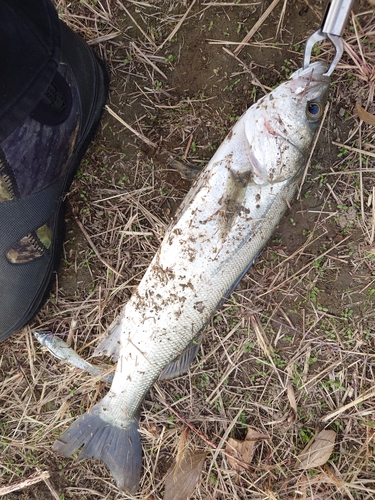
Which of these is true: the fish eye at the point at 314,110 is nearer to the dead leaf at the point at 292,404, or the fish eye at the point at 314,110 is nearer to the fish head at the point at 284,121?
the fish head at the point at 284,121

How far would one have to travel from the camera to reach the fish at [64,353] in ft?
8.58

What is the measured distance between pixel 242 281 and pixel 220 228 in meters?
0.57

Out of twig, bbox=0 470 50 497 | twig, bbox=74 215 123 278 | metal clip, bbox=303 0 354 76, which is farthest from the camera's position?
twig, bbox=0 470 50 497

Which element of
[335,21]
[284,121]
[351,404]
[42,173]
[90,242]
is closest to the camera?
[335,21]

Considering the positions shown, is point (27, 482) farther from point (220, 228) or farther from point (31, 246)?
point (220, 228)

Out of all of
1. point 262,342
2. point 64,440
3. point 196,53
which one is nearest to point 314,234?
point 262,342

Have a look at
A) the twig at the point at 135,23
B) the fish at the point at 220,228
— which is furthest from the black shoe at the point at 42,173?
the fish at the point at 220,228

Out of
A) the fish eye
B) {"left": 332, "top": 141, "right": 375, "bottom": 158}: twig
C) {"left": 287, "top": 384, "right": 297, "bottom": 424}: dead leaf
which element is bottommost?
{"left": 287, "top": 384, "right": 297, "bottom": 424}: dead leaf

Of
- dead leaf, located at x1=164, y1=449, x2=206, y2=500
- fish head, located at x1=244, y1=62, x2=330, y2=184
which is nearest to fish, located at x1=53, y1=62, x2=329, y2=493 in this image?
fish head, located at x1=244, y1=62, x2=330, y2=184

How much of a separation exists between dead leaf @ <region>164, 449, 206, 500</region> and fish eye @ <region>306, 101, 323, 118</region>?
215 centimetres

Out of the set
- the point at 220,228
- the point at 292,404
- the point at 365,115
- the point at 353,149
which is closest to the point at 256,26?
the point at 365,115

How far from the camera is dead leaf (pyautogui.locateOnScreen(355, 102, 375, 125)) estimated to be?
2275mm

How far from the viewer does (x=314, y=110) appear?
210cm

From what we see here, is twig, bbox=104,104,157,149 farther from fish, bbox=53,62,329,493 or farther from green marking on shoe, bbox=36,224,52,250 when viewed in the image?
green marking on shoe, bbox=36,224,52,250
